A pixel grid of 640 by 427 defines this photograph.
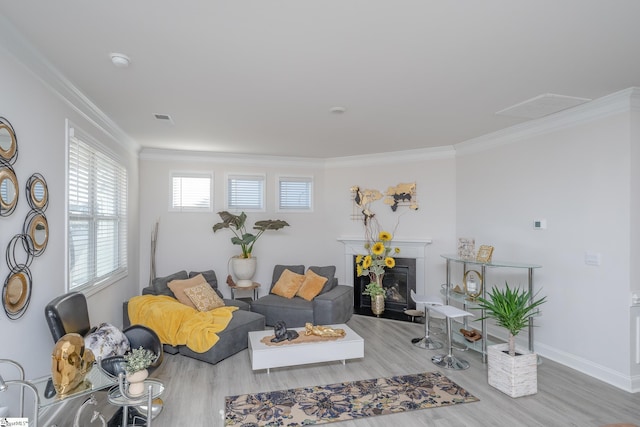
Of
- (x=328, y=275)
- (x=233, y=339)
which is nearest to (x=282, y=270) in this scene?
(x=328, y=275)

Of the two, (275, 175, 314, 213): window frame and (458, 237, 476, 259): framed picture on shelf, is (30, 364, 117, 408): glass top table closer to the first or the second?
(458, 237, 476, 259): framed picture on shelf

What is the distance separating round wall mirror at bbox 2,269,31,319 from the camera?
7.54ft

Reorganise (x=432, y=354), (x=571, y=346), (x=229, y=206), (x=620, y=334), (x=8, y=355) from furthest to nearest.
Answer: (x=229, y=206)
(x=432, y=354)
(x=571, y=346)
(x=620, y=334)
(x=8, y=355)

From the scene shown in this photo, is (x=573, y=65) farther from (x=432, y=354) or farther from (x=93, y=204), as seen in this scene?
(x=93, y=204)

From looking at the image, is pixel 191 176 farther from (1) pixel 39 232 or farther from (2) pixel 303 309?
(1) pixel 39 232

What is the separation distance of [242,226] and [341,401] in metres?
3.63

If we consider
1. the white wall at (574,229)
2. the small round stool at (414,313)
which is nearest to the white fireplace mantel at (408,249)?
the small round stool at (414,313)

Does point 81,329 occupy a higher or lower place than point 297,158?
lower

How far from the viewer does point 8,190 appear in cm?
229

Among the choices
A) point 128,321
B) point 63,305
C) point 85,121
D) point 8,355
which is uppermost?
point 85,121

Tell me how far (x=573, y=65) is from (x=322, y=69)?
76.0 inches

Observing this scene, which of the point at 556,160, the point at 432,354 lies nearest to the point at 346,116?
the point at 556,160

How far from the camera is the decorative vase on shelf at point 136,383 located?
7.84ft

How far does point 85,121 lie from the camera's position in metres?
3.65
